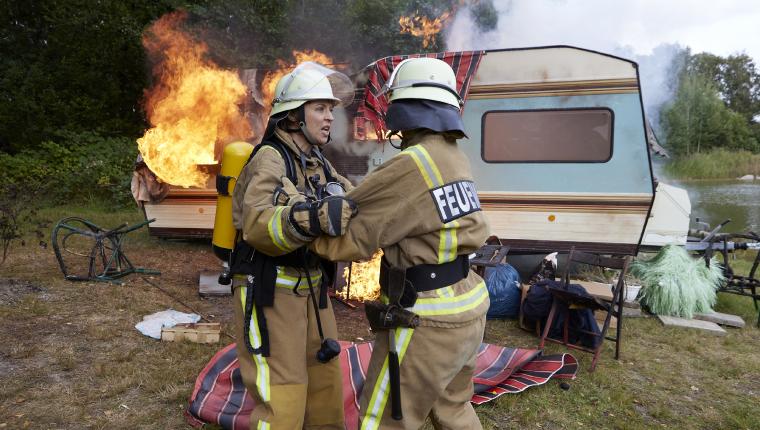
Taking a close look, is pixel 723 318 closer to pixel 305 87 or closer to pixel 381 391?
pixel 381 391

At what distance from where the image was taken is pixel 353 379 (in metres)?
4.12

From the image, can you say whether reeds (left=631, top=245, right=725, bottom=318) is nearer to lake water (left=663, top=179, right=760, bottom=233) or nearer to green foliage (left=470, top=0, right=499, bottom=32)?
green foliage (left=470, top=0, right=499, bottom=32)

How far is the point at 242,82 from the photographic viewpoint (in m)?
8.20

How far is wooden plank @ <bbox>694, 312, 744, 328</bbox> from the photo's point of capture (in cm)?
643

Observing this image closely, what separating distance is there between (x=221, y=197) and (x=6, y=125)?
1621 centimetres

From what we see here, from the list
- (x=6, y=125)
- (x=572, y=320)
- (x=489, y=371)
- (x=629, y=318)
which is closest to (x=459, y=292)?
(x=489, y=371)

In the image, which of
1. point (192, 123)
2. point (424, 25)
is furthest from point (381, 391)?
point (424, 25)

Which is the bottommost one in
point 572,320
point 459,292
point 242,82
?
point 572,320

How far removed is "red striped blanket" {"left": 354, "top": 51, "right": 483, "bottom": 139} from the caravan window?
0.65 m

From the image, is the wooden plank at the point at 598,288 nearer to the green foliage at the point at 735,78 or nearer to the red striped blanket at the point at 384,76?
the red striped blanket at the point at 384,76

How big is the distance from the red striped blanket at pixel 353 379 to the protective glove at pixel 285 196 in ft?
6.24

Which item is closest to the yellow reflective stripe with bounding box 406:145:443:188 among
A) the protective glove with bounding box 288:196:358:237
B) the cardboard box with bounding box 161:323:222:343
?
the protective glove with bounding box 288:196:358:237

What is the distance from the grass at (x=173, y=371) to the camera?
12.4 feet

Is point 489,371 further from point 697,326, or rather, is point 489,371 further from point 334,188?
point 697,326
